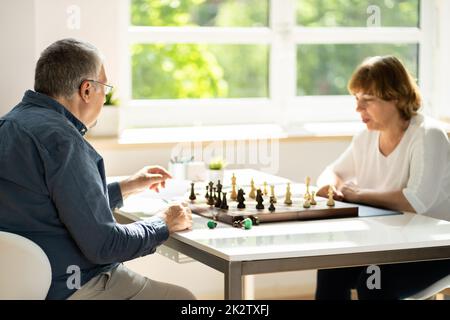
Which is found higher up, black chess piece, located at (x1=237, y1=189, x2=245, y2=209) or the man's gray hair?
the man's gray hair

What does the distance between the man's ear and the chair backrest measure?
0.45 m

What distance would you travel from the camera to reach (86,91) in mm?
2322

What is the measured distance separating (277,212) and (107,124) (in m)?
1.49

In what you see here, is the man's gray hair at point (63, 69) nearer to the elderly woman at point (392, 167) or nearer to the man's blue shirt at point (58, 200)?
the man's blue shirt at point (58, 200)

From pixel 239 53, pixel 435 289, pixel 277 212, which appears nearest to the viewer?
pixel 277 212

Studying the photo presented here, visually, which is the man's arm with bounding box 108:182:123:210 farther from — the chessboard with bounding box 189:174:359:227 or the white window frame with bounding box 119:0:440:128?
the white window frame with bounding box 119:0:440:128

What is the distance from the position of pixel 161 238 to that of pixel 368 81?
1.21 metres

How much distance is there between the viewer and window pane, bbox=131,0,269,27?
4.15 m

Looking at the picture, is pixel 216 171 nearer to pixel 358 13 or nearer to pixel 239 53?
pixel 239 53

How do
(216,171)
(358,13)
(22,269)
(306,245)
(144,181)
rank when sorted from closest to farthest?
(22,269) < (306,245) < (144,181) < (216,171) < (358,13)

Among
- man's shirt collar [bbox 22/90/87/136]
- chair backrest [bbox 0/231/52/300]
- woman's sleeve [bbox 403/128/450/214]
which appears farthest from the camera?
woman's sleeve [bbox 403/128/450/214]

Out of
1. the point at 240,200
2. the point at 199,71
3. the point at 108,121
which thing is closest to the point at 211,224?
the point at 240,200

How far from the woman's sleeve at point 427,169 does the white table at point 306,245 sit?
12.0 inches

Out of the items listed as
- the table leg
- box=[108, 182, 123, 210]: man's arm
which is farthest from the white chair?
box=[108, 182, 123, 210]: man's arm
